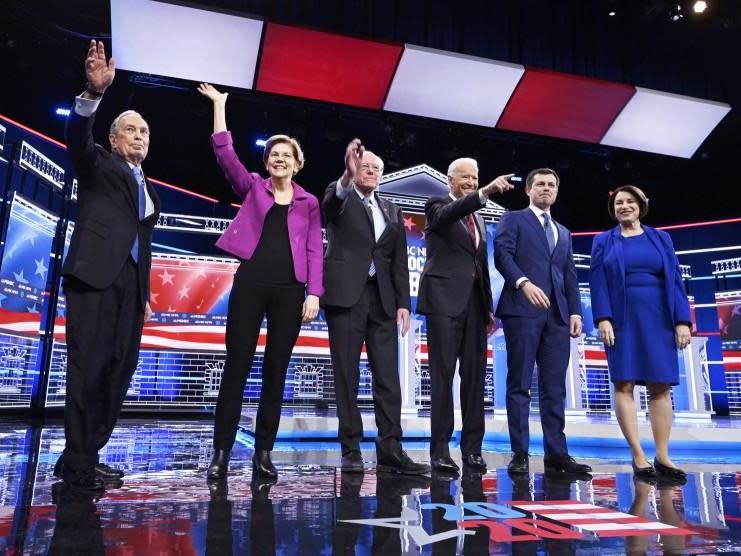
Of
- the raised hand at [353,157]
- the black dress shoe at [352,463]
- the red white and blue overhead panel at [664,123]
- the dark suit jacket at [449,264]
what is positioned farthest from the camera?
the red white and blue overhead panel at [664,123]

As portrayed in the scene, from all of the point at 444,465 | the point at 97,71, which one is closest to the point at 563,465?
the point at 444,465

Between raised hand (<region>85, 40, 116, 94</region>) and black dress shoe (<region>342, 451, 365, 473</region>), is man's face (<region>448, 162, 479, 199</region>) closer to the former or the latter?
black dress shoe (<region>342, 451, 365, 473</region>)

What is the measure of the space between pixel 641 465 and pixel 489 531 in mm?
1501

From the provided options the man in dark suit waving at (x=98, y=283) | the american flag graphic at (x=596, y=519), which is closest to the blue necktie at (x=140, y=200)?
the man in dark suit waving at (x=98, y=283)

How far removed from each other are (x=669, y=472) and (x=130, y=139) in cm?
284

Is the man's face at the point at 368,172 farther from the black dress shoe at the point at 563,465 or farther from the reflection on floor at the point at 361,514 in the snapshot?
the black dress shoe at the point at 563,465

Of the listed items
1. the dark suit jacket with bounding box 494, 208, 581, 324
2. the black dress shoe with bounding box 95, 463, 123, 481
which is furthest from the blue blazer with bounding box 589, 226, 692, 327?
the black dress shoe with bounding box 95, 463, 123, 481

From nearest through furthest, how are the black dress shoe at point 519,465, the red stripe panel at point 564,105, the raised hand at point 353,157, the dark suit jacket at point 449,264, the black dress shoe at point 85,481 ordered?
the black dress shoe at point 85,481, the raised hand at point 353,157, the black dress shoe at point 519,465, the dark suit jacket at point 449,264, the red stripe panel at point 564,105

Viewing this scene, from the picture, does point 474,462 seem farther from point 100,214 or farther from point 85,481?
point 100,214

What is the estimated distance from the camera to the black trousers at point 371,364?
2.53 metres

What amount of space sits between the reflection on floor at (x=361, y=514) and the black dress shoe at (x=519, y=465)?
7 centimetres

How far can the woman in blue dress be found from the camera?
275 centimetres

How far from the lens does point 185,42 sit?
6.32 m

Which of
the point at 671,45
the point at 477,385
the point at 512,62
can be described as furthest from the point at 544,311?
the point at 671,45
